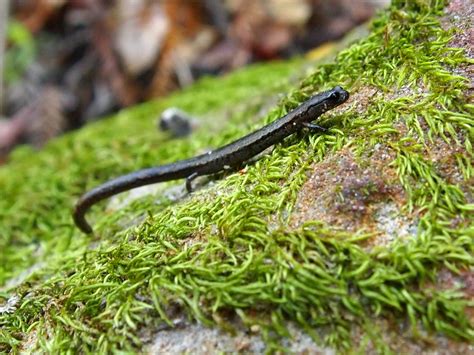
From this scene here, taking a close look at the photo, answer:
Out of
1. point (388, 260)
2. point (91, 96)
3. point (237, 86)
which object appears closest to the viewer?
point (388, 260)

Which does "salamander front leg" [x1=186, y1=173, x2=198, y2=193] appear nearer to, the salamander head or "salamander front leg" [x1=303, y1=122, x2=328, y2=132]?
"salamander front leg" [x1=303, y1=122, x2=328, y2=132]

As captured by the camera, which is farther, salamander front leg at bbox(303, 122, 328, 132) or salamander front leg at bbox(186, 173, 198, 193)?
salamander front leg at bbox(186, 173, 198, 193)

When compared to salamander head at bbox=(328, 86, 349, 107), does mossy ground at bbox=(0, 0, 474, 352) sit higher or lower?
lower

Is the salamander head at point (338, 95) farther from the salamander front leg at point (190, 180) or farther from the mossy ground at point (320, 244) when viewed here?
the salamander front leg at point (190, 180)

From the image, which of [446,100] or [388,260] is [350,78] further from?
[388,260]

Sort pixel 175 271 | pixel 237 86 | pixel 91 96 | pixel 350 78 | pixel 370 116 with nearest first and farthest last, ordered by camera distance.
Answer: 1. pixel 175 271
2. pixel 370 116
3. pixel 350 78
4. pixel 237 86
5. pixel 91 96

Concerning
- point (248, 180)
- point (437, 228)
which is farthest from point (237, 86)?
point (437, 228)

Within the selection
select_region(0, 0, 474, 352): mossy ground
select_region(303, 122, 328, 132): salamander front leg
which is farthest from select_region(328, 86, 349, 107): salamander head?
select_region(303, 122, 328, 132): salamander front leg

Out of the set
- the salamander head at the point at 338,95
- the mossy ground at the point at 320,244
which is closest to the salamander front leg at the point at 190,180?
the mossy ground at the point at 320,244
